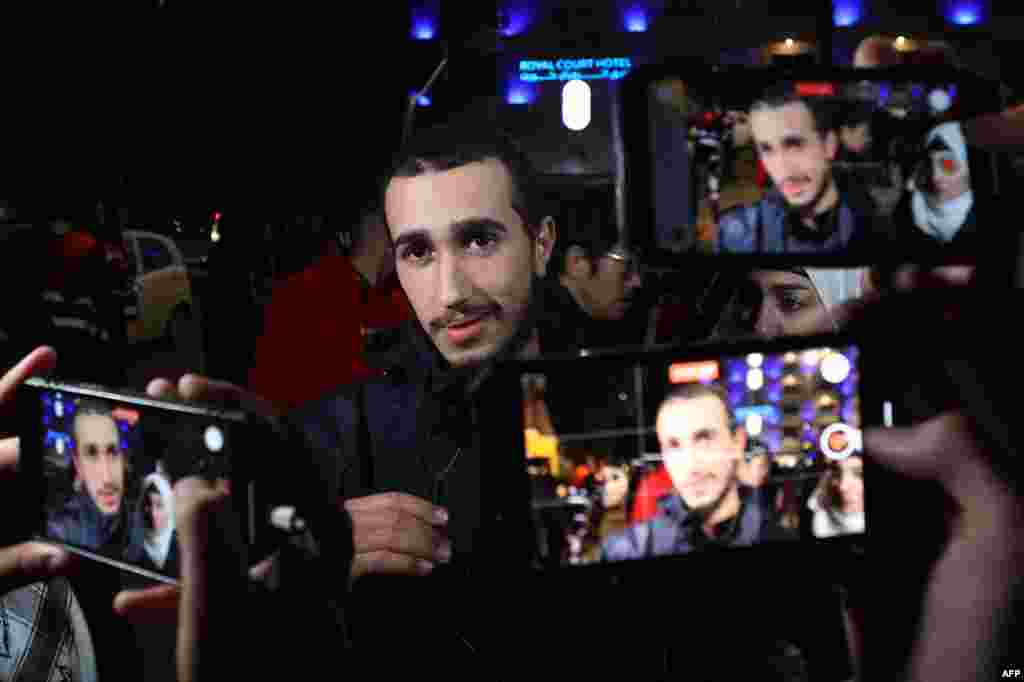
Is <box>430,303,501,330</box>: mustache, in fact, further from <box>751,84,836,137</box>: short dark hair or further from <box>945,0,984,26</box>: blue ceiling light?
<box>945,0,984,26</box>: blue ceiling light

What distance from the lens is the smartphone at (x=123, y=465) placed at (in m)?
1.19

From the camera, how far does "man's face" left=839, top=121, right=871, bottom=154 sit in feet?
4.22

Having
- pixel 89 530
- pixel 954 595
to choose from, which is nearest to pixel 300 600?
pixel 89 530

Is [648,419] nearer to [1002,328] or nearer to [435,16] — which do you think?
[1002,328]

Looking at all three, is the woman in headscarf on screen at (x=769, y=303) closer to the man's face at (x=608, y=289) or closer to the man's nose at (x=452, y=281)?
the man's face at (x=608, y=289)

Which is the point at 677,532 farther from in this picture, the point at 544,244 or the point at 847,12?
the point at 847,12

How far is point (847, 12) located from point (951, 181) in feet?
16.6

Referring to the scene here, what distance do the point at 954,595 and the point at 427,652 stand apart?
79 centimetres

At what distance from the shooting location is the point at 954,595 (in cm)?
140

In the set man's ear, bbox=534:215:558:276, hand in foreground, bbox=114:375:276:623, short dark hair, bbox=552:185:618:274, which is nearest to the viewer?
hand in foreground, bbox=114:375:276:623

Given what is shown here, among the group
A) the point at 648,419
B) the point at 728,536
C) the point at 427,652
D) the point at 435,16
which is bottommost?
the point at 427,652

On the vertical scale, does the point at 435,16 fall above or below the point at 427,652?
above

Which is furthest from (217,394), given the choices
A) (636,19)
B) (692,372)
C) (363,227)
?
(636,19)

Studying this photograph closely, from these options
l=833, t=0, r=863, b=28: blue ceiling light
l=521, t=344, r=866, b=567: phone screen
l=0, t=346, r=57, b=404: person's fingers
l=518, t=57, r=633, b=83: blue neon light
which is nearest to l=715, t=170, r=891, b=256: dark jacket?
l=521, t=344, r=866, b=567: phone screen
